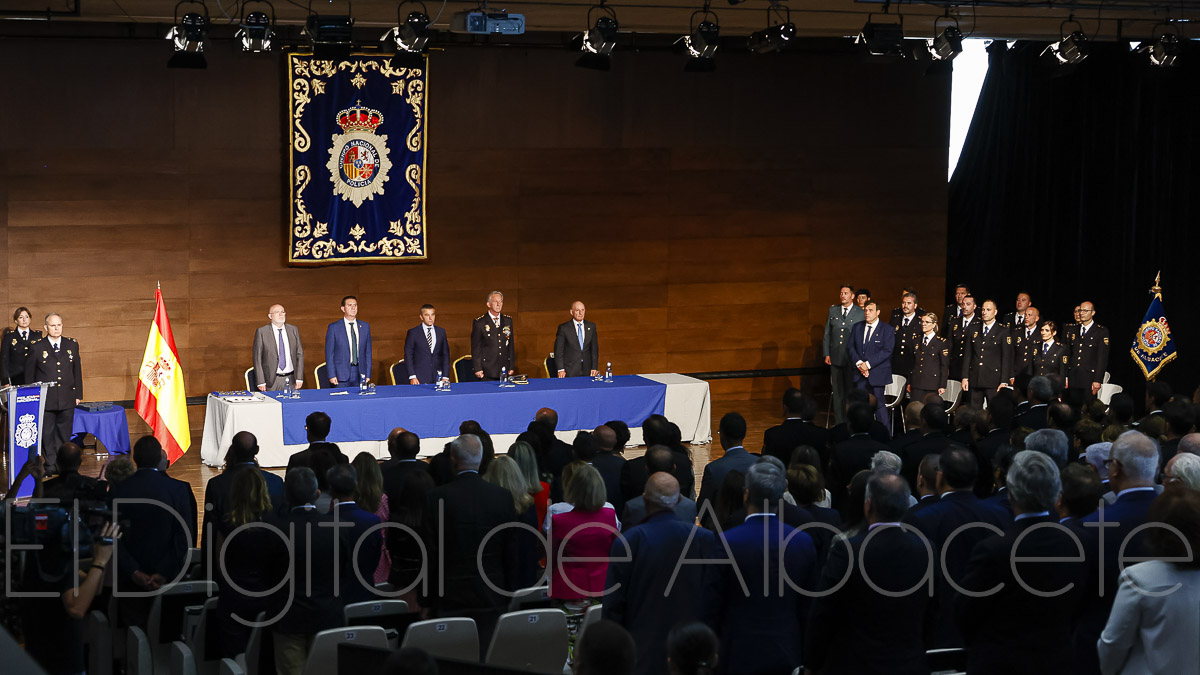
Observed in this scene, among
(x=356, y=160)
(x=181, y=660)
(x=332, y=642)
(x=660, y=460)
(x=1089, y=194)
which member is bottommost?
(x=181, y=660)

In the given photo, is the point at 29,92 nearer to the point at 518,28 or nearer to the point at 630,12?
the point at 518,28

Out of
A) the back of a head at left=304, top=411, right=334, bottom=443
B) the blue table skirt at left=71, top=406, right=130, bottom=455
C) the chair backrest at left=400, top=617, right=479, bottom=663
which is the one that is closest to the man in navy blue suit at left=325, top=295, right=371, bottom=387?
the blue table skirt at left=71, top=406, right=130, bottom=455

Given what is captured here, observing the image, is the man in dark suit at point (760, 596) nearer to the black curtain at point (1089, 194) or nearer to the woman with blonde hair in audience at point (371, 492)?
the woman with blonde hair in audience at point (371, 492)

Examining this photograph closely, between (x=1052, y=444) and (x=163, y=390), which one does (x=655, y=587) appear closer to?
(x=1052, y=444)

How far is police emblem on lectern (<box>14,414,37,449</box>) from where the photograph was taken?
33.1ft

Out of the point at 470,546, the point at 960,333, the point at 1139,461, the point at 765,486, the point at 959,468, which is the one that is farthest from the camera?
the point at 960,333

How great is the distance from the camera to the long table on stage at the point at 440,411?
11078mm

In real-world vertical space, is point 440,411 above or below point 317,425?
below

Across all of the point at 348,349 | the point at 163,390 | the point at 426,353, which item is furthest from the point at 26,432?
the point at 426,353

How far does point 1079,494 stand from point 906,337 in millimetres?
8877

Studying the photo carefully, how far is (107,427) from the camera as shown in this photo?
1166 centimetres

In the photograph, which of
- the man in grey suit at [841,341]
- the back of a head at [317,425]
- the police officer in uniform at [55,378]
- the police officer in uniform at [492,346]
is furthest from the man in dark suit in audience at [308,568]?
the man in grey suit at [841,341]

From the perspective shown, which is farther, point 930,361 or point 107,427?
point 930,361

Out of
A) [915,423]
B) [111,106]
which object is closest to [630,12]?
[111,106]
